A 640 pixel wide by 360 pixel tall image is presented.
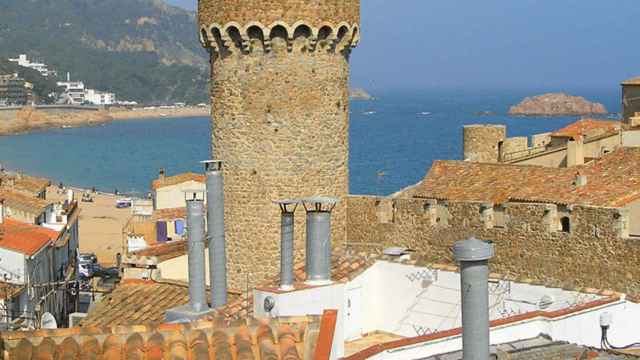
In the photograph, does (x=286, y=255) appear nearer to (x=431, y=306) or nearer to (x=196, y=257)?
(x=196, y=257)

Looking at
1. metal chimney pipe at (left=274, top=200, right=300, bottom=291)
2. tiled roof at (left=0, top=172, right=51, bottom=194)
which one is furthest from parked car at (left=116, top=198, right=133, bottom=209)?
metal chimney pipe at (left=274, top=200, right=300, bottom=291)

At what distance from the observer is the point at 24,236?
101 feet

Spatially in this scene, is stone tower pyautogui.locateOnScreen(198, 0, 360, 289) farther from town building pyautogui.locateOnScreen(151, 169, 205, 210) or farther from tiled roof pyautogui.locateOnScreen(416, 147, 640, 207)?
town building pyautogui.locateOnScreen(151, 169, 205, 210)

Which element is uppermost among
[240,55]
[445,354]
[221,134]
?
[240,55]

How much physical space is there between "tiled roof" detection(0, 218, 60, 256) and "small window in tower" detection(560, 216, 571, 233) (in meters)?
14.8

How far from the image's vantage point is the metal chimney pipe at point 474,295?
25.4ft

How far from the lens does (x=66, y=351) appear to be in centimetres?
→ 978

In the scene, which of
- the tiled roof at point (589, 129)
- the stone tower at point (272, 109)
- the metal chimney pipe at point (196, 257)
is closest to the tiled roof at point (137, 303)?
the stone tower at point (272, 109)

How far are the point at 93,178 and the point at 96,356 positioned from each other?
100 m

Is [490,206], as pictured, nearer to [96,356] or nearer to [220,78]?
[220,78]

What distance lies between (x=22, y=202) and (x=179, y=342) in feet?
86.3

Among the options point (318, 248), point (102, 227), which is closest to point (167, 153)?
point (102, 227)

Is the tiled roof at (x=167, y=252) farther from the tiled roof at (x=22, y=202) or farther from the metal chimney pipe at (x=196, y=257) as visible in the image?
the metal chimney pipe at (x=196, y=257)

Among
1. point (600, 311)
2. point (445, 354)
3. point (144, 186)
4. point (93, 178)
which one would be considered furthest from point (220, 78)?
point (93, 178)
